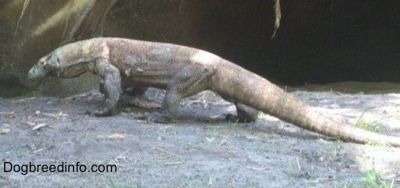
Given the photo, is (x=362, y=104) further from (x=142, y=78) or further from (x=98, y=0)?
(x=98, y=0)

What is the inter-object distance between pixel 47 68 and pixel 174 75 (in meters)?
1.19

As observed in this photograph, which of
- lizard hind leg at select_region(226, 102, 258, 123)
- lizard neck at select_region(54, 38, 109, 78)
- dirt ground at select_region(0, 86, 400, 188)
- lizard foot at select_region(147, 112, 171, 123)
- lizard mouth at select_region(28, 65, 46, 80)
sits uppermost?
lizard neck at select_region(54, 38, 109, 78)

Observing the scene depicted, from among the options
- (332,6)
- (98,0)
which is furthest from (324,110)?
(332,6)

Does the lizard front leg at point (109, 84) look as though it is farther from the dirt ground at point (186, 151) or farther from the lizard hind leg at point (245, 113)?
the lizard hind leg at point (245, 113)

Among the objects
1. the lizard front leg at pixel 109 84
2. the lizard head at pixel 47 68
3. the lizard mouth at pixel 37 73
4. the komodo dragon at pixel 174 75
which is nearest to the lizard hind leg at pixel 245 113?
the komodo dragon at pixel 174 75

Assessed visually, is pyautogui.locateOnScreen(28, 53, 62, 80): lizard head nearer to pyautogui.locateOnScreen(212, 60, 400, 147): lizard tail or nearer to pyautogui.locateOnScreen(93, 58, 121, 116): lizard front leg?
pyautogui.locateOnScreen(93, 58, 121, 116): lizard front leg

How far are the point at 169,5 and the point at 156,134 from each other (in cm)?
563

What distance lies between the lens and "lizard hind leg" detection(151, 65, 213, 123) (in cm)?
522

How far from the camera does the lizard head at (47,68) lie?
5714 mm

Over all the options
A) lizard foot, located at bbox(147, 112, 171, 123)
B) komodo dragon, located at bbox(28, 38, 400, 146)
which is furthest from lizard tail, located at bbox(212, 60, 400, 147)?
lizard foot, located at bbox(147, 112, 171, 123)

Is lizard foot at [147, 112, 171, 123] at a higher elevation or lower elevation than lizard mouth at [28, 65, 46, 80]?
lower

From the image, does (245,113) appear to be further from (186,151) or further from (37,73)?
(37,73)

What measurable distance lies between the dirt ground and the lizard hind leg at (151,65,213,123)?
117 mm

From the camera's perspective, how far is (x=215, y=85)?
17.4ft
